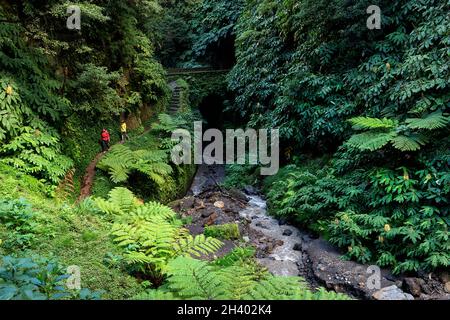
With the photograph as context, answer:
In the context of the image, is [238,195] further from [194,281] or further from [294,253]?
[194,281]

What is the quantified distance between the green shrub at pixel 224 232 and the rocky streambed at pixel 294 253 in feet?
0.46

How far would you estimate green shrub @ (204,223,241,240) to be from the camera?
823 cm

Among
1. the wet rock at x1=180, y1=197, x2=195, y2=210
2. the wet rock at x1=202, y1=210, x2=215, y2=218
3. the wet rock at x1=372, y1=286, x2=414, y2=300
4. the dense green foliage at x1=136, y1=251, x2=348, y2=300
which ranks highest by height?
the wet rock at x1=180, y1=197, x2=195, y2=210

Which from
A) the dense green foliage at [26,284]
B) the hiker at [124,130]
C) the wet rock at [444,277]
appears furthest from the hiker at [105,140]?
the wet rock at [444,277]

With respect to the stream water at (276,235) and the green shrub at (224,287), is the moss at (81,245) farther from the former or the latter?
the stream water at (276,235)

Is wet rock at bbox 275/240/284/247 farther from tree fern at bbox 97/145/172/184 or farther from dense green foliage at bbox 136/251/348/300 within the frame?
dense green foliage at bbox 136/251/348/300

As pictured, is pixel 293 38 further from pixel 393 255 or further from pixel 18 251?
pixel 18 251

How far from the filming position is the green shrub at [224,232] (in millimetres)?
8227

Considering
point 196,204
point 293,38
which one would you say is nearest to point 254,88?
point 293,38

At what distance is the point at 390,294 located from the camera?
6.05 metres

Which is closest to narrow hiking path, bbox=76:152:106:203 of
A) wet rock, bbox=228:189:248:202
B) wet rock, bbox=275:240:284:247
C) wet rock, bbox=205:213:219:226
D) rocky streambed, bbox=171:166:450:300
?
rocky streambed, bbox=171:166:450:300

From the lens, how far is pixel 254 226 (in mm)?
9664

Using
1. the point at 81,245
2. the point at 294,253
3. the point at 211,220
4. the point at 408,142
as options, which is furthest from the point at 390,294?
the point at 81,245
